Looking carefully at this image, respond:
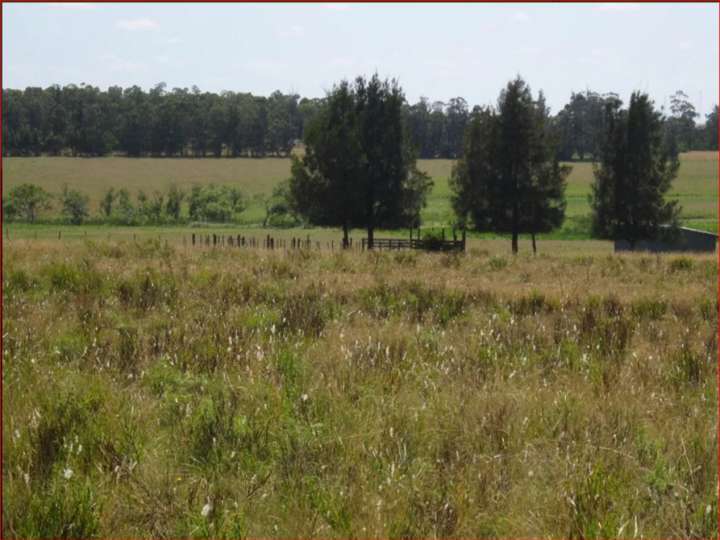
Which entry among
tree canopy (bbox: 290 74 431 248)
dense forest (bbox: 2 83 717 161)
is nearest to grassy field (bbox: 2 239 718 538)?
tree canopy (bbox: 290 74 431 248)

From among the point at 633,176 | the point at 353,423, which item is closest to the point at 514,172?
the point at 633,176

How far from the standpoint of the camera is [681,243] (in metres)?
40.8

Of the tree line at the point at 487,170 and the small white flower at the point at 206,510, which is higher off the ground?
the tree line at the point at 487,170

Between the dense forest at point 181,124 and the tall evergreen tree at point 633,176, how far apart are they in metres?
72.5

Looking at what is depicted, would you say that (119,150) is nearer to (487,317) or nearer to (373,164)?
(373,164)

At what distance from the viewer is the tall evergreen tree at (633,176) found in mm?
37906

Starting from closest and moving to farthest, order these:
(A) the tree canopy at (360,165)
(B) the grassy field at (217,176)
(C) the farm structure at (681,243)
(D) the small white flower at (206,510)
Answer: (D) the small white flower at (206,510) < (A) the tree canopy at (360,165) < (C) the farm structure at (681,243) < (B) the grassy field at (217,176)

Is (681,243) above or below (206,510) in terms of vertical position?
below

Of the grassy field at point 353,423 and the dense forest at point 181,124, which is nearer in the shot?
the grassy field at point 353,423

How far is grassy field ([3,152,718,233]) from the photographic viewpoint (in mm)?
84062

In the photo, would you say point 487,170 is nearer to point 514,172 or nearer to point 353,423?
point 514,172

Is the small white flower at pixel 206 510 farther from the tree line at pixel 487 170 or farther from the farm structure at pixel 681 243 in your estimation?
the farm structure at pixel 681 243

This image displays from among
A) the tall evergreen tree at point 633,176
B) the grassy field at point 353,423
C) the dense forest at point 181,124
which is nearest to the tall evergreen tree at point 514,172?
the tall evergreen tree at point 633,176

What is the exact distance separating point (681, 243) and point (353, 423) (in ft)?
129
